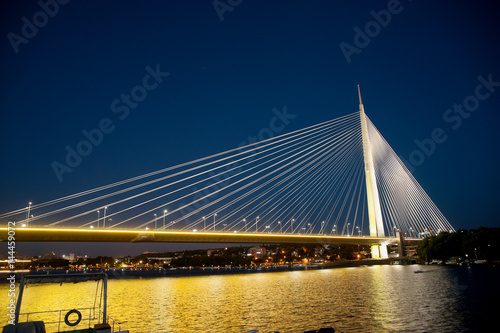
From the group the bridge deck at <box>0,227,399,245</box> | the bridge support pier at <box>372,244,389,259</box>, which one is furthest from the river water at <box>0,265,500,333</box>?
the bridge support pier at <box>372,244,389,259</box>

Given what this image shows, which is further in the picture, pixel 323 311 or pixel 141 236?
pixel 141 236

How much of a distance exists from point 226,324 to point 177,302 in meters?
8.74

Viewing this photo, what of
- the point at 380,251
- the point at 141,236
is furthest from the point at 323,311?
the point at 380,251

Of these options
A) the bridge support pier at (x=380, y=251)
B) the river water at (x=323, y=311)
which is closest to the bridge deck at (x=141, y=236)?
the river water at (x=323, y=311)

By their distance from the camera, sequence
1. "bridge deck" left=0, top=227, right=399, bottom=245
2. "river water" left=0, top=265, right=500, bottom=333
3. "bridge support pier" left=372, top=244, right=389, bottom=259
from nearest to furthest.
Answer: "river water" left=0, top=265, right=500, bottom=333
"bridge deck" left=0, top=227, right=399, bottom=245
"bridge support pier" left=372, top=244, right=389, bottom=259

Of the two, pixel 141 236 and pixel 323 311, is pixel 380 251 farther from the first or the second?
pixel 323 311

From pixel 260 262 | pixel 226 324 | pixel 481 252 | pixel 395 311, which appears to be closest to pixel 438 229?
pixel 481 252

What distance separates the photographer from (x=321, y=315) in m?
16.6

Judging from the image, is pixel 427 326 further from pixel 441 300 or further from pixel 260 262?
pixel 260 262

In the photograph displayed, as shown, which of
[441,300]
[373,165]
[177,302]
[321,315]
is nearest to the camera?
[321,315]

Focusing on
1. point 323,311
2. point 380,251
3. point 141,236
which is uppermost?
point 141,236

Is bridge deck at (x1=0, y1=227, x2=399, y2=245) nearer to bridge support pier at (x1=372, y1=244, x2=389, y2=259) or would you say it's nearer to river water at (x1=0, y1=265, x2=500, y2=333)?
river water at (x1=0, y1=265, x2=500, y2=333)

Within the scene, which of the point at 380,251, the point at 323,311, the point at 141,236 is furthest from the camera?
the point at 380,251

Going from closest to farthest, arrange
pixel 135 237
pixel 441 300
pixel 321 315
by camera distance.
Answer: pixel 321 315 → pixel 441 300 → pixel 135 237
